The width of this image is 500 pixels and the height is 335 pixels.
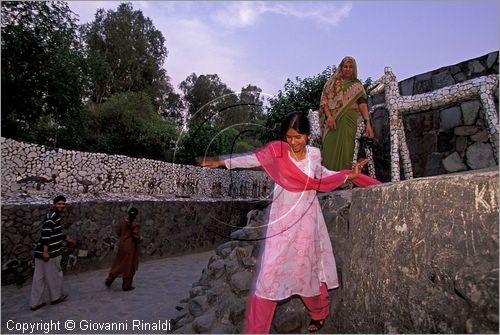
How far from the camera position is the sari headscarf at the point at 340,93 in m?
4.44

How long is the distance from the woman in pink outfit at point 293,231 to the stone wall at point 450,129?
10.6 ft

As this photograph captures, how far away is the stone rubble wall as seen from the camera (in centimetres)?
174

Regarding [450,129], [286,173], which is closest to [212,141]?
[286,173]

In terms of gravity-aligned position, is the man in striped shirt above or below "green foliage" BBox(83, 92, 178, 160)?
below

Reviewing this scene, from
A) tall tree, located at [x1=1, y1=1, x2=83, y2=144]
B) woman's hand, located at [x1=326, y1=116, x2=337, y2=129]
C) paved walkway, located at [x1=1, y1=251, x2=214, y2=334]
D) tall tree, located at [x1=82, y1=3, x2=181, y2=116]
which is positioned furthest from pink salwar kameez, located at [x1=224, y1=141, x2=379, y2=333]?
tall tree, located at [x1=82, y1=3, x2=181, y2=116]

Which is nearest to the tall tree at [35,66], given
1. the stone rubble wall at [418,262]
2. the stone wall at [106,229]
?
the stone wall at [106,229]

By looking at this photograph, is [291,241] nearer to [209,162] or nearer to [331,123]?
[209,162]

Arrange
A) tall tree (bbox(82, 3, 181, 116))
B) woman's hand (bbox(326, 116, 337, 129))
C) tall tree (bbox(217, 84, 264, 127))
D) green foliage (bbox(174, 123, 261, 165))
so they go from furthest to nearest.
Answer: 1. tall tree (bbox(82, 3, 181, 116))
2. woman's hand (bbox(326, 116, 337, 129))
3. tall tree (bbox(217, 84, 264, 127))
4. green foliage (bbox(174, 123, 261, 165))

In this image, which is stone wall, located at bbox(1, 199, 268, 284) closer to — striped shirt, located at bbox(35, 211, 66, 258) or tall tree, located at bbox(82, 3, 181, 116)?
striped shirt, located at bbox(35, 211, 66, 258)

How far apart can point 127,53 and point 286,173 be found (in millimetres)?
28957

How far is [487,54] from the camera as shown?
498 cm

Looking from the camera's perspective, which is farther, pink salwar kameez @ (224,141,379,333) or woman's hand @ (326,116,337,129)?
woman's hand @ (326,116,337,129)

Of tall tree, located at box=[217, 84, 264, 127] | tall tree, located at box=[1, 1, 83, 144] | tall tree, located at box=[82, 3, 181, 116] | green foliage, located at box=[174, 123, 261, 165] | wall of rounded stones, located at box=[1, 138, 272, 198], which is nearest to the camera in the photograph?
green foliage, located at box=[174, 123, 261, 165]

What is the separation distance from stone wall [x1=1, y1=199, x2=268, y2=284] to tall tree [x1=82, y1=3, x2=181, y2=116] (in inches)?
746
